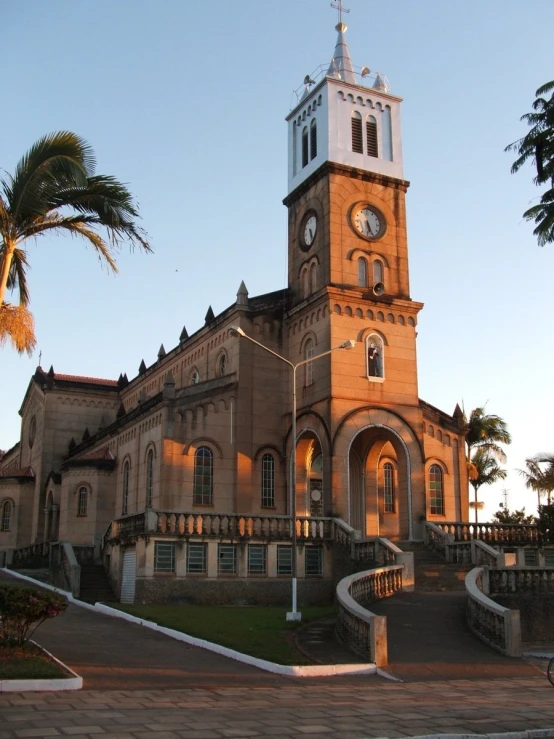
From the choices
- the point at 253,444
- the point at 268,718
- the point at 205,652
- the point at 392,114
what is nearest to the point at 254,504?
the point at 253,444

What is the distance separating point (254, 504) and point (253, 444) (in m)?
2.72

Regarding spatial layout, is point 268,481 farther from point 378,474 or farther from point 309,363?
point 309,363

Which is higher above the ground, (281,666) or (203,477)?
(203,477)

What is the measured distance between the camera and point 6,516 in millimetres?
53375

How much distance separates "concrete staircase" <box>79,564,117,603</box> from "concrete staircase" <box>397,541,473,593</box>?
38.5 ft

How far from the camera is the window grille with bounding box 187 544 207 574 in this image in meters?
30.3

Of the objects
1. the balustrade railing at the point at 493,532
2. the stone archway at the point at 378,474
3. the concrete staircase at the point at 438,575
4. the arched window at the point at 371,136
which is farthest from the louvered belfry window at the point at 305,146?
the concrete staircase at the point at 438,575

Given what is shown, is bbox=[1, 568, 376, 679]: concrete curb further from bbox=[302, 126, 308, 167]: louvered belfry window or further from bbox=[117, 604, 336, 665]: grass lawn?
bbox=[302, 126, 308, 167]: louvered belfry window

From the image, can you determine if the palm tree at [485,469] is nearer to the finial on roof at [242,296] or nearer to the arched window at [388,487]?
the arched window at [388,487]

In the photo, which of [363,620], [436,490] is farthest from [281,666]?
[436,490]

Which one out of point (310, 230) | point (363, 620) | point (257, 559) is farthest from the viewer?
point (310, 230)

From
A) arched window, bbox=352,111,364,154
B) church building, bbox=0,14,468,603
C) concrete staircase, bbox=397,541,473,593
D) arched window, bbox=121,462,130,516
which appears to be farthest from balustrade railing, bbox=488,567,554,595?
arched window, bbox=352,111,364,154

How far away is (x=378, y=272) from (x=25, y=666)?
28343 millimetres

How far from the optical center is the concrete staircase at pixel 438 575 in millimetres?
29469
